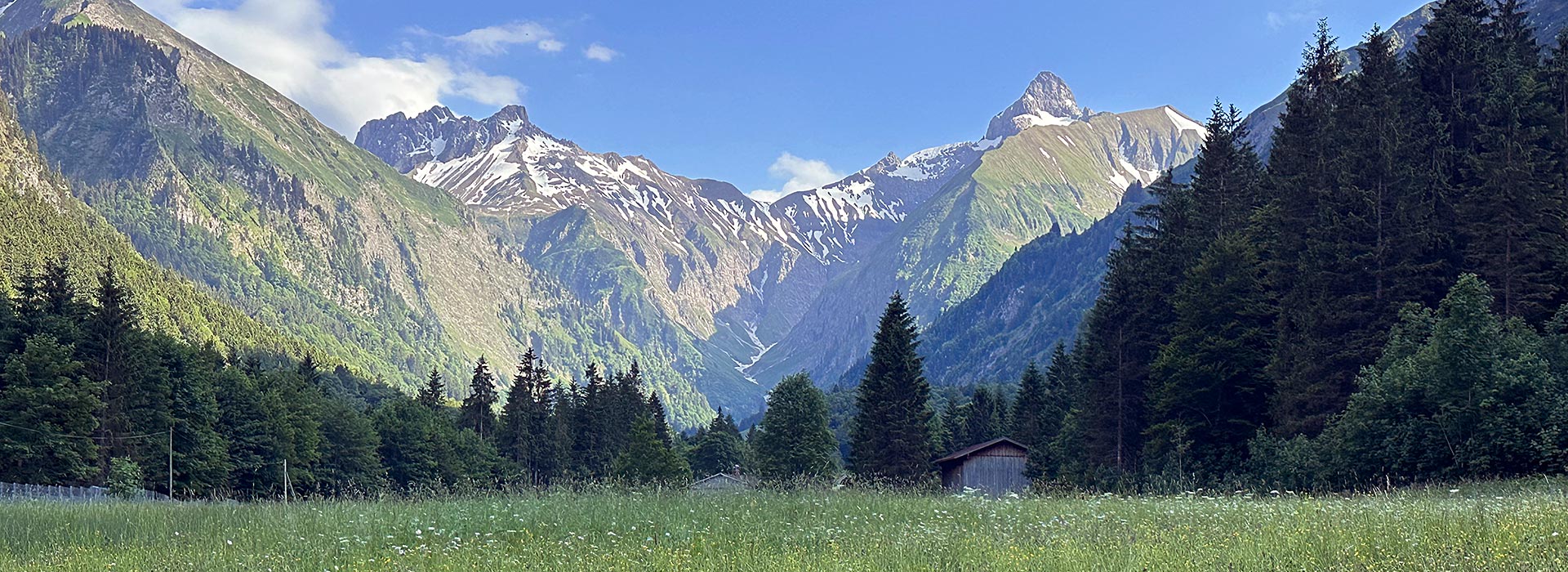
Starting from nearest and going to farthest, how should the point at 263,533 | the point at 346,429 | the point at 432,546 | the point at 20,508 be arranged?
the point at 432,546 < the point at 263,533 < the point at 20,508 < the point at 346,429

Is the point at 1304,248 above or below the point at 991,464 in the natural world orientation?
above

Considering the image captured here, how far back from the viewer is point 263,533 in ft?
51.3

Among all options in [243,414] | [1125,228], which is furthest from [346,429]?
[1125,228]

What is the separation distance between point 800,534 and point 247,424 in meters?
82.2

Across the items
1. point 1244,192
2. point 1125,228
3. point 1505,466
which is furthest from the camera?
point 1125,228

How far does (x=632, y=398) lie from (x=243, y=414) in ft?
171

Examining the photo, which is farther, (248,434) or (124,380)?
(248,434)

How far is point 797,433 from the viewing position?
9012cm

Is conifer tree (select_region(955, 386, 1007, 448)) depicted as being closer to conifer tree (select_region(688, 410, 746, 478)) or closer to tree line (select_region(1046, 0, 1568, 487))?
conifer tree (select_region(688, 410, 746, 478))

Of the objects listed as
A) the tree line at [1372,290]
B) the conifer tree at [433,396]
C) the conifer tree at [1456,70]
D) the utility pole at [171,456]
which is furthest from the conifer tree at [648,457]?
the conifer tree at [1456,70]

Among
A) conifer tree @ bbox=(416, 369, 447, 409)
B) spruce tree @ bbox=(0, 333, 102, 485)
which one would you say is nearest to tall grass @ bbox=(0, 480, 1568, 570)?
spruce tree @ bbox=(0, 333, 102, 485)

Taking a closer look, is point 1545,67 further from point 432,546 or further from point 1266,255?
point 432,546

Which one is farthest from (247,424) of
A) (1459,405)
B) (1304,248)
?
(1459,405)

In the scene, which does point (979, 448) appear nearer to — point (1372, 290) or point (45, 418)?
point (1372, 290)
